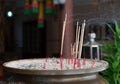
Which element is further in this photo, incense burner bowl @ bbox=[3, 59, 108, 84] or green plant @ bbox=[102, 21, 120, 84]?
green plant @ bbox=[102, 21, 120, 84]

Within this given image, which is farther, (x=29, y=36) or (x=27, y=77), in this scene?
(x=29, y=36)

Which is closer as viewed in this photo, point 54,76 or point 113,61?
point 54,76

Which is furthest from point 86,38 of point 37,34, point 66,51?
point 37,34

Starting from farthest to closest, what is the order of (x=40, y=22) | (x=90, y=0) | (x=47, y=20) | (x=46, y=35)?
(x=46, y=35)
(x=47, y=20)
(x=40, y=22)
(x=90, y=0)

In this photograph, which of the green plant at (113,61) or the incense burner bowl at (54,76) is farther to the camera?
the green plant at (113,61)

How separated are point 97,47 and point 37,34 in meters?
5.45

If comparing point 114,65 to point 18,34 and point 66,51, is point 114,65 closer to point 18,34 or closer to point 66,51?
point 66,51

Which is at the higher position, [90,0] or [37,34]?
[90,0]

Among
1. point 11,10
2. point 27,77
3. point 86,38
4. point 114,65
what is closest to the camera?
point 27,77

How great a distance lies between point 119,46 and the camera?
5.95ft

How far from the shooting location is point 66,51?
273 cm

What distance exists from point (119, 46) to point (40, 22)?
305 cm

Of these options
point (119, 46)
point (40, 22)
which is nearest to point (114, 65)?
point (119, 46)

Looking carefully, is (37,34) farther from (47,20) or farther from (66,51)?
(66,51)
